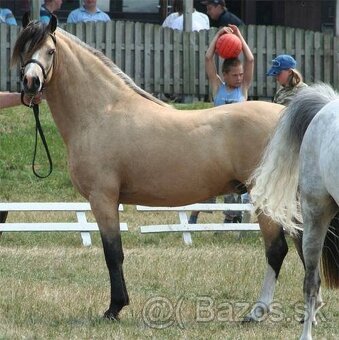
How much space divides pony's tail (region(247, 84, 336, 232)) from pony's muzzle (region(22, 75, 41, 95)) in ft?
5.85

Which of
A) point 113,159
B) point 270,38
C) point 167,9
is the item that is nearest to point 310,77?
point 270,38

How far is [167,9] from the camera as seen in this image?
21.6 m

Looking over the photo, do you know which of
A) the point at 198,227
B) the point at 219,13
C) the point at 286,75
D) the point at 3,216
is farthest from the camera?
the point at 219,13

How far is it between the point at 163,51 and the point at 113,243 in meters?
10.2

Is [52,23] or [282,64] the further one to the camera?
[282,64]

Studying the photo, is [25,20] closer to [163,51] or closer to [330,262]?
[330,262]

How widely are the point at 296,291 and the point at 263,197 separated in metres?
1.74

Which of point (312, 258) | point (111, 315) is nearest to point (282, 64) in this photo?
point (111, 315)

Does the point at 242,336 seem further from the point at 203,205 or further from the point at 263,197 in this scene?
the point at 203,205

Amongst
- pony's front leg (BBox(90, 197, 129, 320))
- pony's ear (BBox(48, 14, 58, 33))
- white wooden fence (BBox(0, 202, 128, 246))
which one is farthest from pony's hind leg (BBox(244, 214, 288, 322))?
white wooden fence (BBox(0, 202, 128, 246))

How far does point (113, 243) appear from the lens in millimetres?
8492

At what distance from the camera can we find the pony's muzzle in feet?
27.6

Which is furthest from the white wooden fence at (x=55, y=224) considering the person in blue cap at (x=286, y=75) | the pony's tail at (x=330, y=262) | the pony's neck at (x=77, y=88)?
the pony's tail at (x=330, y=262)

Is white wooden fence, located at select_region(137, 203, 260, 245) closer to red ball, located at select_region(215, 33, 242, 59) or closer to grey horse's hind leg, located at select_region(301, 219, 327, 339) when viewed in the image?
red ball, located at select_region(215, 33, 242, 59)
